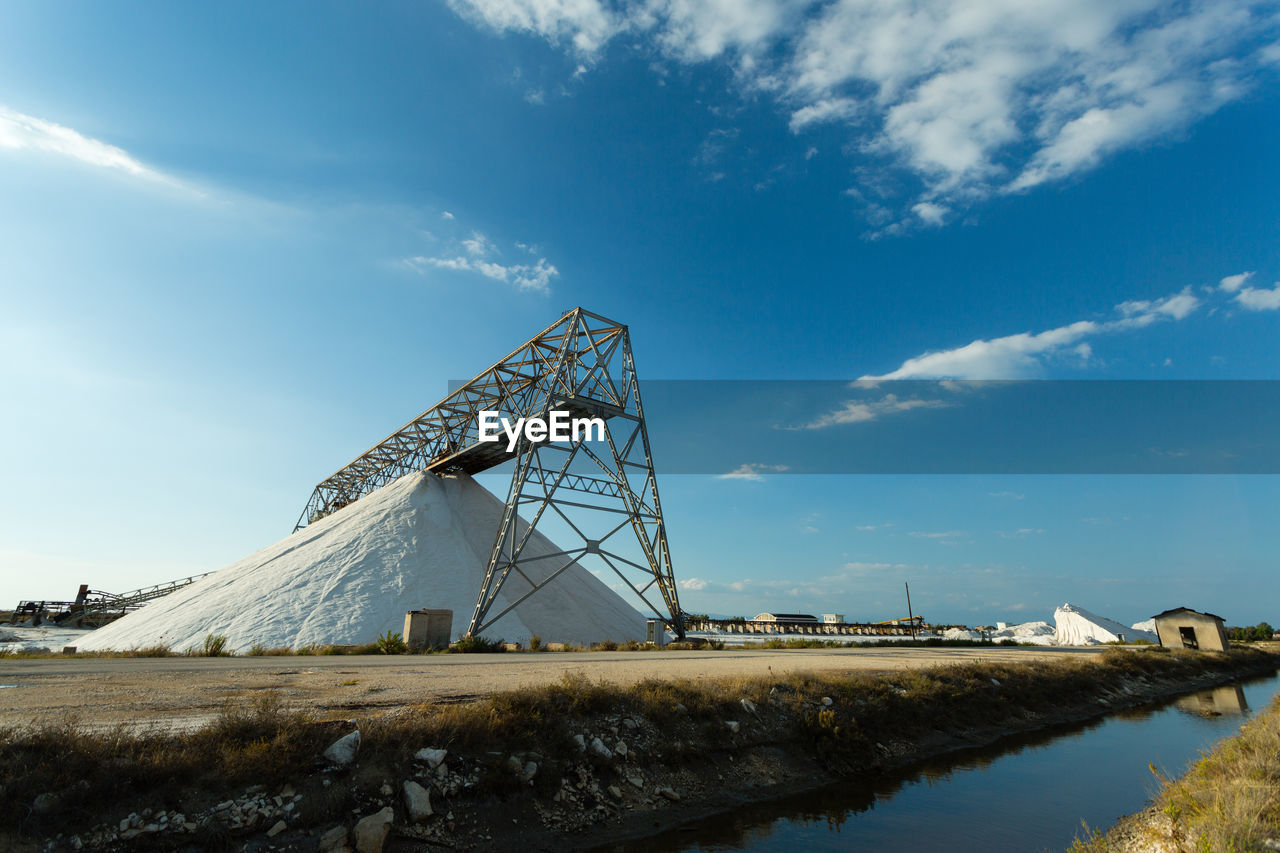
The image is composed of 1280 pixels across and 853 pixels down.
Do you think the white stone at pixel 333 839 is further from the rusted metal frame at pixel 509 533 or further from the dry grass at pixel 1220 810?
the rusted metal frame at pixel 509 533

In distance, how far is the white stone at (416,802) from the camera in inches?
238

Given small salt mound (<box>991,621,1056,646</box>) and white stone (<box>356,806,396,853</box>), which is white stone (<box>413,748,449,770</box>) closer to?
white stone (<box>356,806,396,853</box>)

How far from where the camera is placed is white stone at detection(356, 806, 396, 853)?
5.56 metres

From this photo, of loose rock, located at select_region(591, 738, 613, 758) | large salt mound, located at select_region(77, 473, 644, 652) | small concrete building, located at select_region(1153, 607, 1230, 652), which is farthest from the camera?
small concrete building, located at select_region(1153, 607, 1230, 652)

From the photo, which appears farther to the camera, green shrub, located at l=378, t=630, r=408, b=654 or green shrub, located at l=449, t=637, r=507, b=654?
green shrub, located at l=449, t=637, r=507, b=654

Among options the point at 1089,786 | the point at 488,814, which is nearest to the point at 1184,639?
the point at 1089,786

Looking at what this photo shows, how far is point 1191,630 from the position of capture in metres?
36.9

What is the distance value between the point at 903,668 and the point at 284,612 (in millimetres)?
22397

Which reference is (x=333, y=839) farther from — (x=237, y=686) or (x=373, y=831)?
(x=237, y=686)

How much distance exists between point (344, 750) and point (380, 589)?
20.3 metres

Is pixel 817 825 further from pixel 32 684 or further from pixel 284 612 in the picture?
pixel 284 612

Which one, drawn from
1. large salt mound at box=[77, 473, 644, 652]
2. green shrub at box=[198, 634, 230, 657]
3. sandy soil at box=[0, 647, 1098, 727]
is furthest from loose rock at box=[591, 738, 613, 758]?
large salt mound at box=[77, 473, 644, 652]

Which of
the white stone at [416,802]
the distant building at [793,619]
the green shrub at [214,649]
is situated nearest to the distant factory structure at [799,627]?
the distant building at [793,619]

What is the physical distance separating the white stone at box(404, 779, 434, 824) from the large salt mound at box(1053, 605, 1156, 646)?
5132cm
